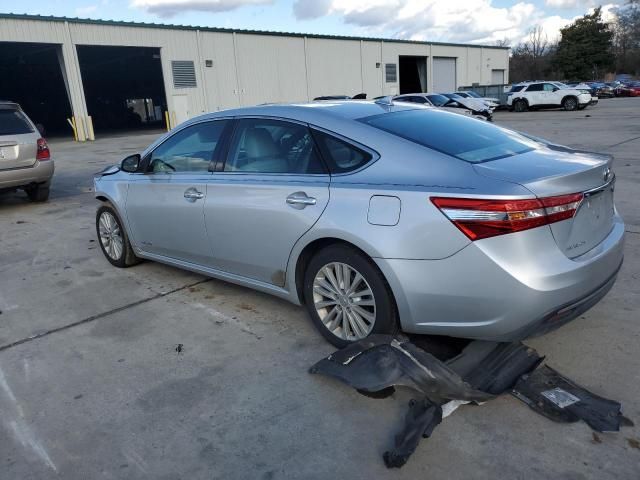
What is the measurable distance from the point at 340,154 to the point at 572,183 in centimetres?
136

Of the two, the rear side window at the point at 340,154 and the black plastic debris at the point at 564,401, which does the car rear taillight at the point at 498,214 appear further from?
the black plastic debris at the point at 564,401

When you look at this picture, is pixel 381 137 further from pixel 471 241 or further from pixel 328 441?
pixel 328 441

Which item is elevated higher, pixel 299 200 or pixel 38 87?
pixel 38 87

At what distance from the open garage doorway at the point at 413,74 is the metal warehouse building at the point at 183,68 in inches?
3.6

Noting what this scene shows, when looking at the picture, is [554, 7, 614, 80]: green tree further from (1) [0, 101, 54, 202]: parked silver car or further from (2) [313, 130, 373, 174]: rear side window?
(2) [313, 130, 373, 174]: rear side window

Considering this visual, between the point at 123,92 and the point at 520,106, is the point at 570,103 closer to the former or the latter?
the point at 520,106

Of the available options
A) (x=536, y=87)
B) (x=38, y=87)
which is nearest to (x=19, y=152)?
(x=536, y=87)

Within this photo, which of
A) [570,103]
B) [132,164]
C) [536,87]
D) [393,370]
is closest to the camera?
[393,370]

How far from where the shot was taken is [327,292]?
3.54 metres

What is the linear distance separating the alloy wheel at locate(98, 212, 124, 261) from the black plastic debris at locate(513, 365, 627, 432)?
13.5ft

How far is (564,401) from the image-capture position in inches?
113

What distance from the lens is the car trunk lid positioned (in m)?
2.87

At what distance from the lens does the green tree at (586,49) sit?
240 ft

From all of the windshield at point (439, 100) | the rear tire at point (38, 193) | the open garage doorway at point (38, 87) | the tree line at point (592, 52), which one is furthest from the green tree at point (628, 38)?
the rear tire at point (38, 193)
